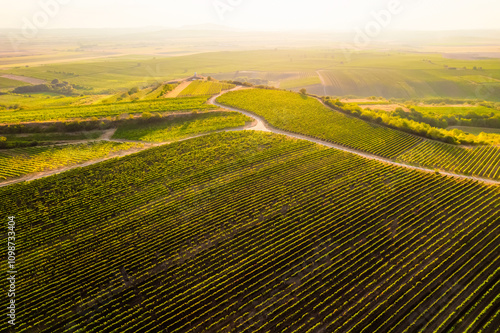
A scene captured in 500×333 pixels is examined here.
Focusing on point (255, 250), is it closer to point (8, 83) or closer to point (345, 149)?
point (345, 149)

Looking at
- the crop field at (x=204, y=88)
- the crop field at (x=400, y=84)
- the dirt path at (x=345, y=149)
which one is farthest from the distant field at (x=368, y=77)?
the dirt path at (x=345, y=149)

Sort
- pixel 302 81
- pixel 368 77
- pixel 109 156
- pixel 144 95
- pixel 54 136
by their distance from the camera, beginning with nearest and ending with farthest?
pixel 109 156
pixel 54 136
pixel 144 95
pixel 368 77
pixel 302 81

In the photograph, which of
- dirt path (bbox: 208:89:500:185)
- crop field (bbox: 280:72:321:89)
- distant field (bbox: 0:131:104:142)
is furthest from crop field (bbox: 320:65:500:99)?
distant field (bbox: 0:131:104:142)

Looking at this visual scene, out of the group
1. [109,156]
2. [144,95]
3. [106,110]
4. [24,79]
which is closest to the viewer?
[109,156]

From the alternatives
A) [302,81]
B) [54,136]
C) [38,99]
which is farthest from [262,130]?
[38,99]

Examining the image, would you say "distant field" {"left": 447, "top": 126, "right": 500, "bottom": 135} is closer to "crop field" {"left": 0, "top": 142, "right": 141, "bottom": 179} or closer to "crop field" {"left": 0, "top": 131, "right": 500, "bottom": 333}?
"crop field" {"left": 0, "top": 131, "right": 500, "bottom": 333}

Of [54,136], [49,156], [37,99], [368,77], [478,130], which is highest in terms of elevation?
[368,77]

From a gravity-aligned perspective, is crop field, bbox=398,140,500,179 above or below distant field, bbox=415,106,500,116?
below

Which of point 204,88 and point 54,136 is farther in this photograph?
point 204,88
